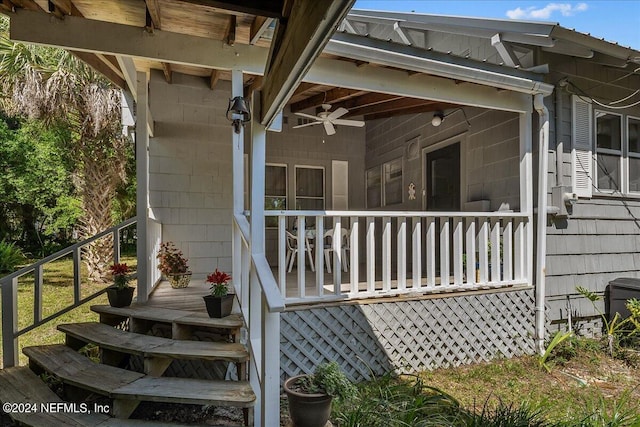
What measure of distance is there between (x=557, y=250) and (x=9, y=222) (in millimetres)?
15615

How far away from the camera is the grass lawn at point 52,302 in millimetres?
5453

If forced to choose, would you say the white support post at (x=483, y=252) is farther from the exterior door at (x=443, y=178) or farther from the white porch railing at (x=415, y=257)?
the exterior door at (x=443, y=178)

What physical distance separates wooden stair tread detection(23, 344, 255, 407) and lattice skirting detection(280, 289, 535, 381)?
3.30ft

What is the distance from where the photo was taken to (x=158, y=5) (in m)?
2.93

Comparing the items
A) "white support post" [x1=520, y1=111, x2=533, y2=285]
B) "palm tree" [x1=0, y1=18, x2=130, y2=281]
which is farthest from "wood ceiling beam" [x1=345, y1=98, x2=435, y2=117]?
"palm tree" [x1=0, y1=18, x2=130, y2=281]

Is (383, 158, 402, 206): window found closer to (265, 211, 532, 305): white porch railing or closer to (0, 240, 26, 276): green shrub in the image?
(265, 211, 532, 305): white porch railing

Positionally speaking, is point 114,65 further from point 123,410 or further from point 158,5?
point 123,410

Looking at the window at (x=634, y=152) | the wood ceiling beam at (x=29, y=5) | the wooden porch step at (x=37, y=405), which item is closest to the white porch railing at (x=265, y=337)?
the wooden porch step at (x=37, y=405)

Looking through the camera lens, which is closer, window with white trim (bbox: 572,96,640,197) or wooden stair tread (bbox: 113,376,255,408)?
wooden stair tread (bbox: 113,376,255,408)

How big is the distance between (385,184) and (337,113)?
7.55ft

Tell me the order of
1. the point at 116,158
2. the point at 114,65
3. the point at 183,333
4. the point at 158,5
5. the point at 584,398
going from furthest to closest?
1. the point at 116,158
2. the point at 114,65
3. the point at 584,398
4. the point at 183,333
5. the point at 158,5

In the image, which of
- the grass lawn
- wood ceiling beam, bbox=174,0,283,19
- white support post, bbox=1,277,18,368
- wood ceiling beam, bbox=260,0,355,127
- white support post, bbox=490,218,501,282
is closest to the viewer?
wood ceiling beam, bbox=260,0,355,127

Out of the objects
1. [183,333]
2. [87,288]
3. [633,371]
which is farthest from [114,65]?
[633,371]

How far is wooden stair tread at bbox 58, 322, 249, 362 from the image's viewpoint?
2.77 metres
